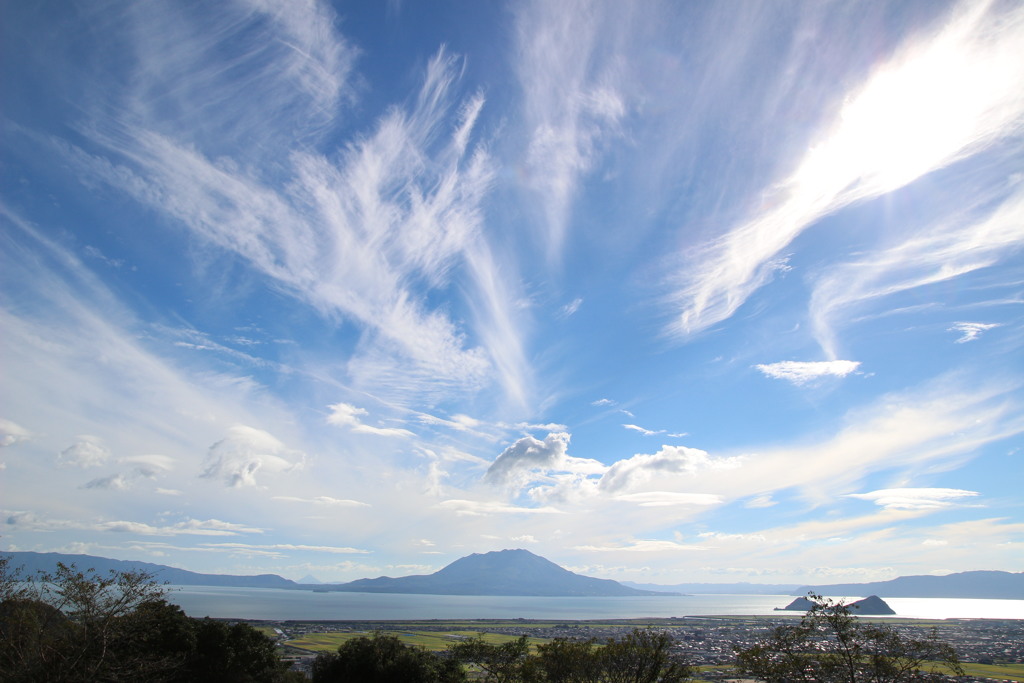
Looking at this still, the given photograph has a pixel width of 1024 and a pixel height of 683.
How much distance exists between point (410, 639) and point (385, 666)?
81360 mm

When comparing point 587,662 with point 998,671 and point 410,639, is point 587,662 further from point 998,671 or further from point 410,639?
point 410,639

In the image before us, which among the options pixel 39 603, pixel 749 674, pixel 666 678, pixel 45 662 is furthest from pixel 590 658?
pixel 39 603

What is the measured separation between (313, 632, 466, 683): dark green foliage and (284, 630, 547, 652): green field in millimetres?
42725

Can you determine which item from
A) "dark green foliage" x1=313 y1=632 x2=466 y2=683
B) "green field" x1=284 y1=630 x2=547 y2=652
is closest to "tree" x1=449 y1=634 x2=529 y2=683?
"dark green foliage" x1=313 y1=632 x2=466 y2=683

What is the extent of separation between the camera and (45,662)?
2277 centimetres

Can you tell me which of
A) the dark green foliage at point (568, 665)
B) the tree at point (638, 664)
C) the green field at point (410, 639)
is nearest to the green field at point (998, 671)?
the green field at point (410, 639)

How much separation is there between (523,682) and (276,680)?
27.8 metres

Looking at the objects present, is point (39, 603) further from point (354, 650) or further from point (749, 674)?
point (749, 674)

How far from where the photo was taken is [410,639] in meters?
112

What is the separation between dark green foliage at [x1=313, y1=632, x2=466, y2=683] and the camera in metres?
41.2

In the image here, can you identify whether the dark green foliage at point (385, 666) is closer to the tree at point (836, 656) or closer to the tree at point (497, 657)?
the tree at point (497, 657)

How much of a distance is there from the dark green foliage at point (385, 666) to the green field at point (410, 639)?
1682 inches

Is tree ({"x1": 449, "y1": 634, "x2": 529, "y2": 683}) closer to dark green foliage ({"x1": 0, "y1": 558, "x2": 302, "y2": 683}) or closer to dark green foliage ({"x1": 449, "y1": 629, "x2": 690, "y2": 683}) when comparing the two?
dark green foliage ({"x1": 449, "y1": 629, "x2": 690, "y2": 683})

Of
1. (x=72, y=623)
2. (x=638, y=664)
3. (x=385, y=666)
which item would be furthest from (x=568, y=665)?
(x=72, y=623)
